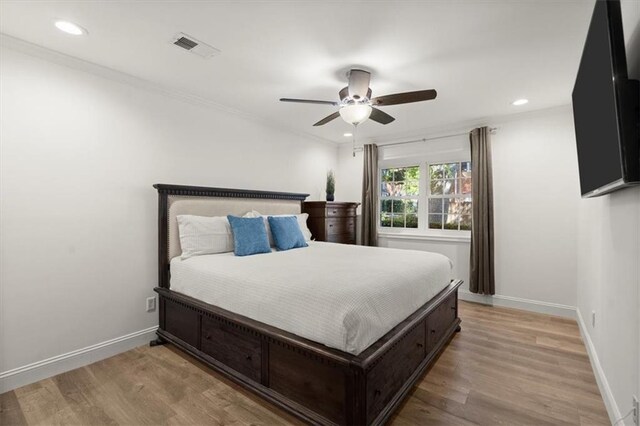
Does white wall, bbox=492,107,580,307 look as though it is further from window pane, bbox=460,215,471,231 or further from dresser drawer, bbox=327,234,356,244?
dresser drawer, bbox=327,234,356,244

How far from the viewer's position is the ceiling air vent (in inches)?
84.7

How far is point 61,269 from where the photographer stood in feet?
7.77

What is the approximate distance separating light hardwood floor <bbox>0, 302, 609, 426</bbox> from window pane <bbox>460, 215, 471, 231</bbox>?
6.36 feet

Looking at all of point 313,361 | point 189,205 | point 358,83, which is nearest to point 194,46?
point 358,83

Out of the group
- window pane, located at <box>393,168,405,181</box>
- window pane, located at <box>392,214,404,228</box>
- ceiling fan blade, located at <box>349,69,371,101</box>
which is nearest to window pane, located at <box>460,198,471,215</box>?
window pane, located at <box>392,214,404,228</box>

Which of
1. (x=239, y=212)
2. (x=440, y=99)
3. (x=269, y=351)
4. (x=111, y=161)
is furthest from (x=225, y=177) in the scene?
(x=440, y=99)

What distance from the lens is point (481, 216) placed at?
3961 mm

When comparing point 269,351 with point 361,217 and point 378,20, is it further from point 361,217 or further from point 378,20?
point 361,217

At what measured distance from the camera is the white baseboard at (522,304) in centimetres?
355

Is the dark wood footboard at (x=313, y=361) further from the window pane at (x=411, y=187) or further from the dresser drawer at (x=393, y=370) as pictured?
the window pane at (x=411, y=187)

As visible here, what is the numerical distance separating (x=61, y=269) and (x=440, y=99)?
3948 mm

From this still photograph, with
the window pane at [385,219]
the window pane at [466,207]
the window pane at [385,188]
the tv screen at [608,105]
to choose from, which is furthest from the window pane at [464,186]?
the tv screen at [608,105]

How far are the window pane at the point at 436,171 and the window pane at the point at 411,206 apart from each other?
0.48 meters

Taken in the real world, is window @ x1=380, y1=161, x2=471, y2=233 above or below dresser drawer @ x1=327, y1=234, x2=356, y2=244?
above
